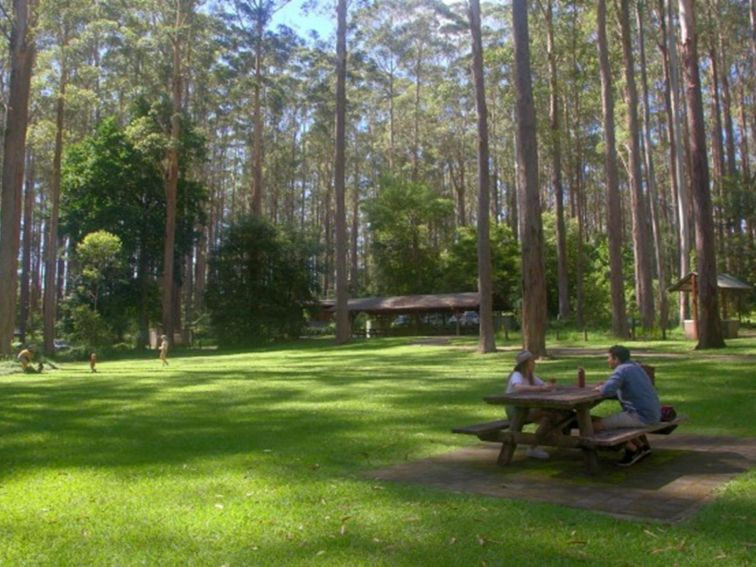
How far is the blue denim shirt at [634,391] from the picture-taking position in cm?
674

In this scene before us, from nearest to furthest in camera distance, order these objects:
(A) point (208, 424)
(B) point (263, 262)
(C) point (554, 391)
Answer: (C) point (554, 391)
(A) point (208, 424)
(B) point (263, 262)

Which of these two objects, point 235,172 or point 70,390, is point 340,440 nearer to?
point 70,390

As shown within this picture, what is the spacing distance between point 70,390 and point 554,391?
1217 cm

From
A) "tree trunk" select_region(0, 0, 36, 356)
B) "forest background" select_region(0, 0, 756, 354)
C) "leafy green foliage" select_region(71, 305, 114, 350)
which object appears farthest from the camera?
"leafy green foliage" select_region(71, 305, 114, 350)

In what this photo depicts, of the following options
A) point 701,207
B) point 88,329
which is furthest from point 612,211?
point 88,329

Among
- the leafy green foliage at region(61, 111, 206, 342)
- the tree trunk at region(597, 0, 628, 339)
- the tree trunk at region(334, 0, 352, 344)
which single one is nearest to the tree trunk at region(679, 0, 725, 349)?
the tree trunk at region(597, 0, 628, 339)

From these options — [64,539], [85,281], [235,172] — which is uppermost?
[235,172]

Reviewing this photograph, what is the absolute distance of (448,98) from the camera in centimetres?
5169

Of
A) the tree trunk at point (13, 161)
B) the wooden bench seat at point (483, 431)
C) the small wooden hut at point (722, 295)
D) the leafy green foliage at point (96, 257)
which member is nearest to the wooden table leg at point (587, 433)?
the wooden bench seat at point (483, 431)

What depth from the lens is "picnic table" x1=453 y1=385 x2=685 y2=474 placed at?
6.12m

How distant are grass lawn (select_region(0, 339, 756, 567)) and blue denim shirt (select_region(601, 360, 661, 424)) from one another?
1015 mm

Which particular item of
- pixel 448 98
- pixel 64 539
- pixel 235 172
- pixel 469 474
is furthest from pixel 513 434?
pixel 235 172

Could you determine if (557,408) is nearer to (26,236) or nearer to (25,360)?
(25,360)

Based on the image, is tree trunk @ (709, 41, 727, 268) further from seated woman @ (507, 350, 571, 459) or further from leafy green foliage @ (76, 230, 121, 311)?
seated woman @ (507, 350, 571, 459)
